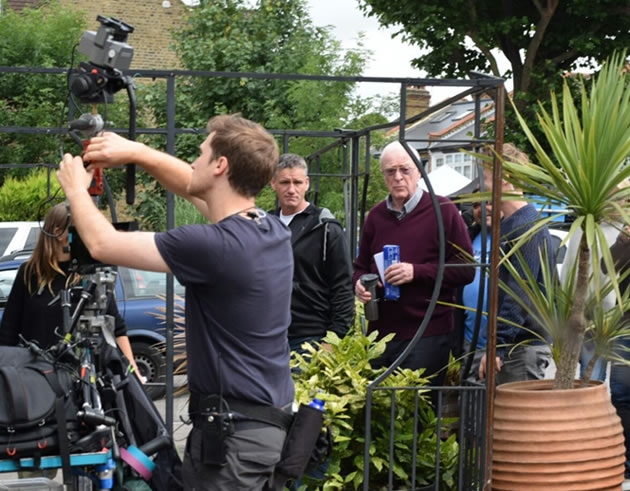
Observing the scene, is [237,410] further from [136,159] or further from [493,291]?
[493,291]

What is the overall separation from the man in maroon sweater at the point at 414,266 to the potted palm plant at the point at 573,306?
504 mm

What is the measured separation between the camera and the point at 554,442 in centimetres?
416

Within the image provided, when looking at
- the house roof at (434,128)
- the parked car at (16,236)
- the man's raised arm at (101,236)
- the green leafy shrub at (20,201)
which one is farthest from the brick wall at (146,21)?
the man's raised arm at (101,236)

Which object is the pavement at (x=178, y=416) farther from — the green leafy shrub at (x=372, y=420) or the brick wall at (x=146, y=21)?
the brick wall at (x=146, y=21)

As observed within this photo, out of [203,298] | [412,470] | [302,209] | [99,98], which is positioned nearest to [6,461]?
[203,298]

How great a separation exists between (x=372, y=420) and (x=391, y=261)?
2.75 feet

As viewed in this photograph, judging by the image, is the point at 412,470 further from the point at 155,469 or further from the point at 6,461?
the point at 6,461

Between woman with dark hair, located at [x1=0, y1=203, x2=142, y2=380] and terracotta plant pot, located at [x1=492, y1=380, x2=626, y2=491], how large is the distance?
5.81ft

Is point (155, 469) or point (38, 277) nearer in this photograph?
point (155, 469)

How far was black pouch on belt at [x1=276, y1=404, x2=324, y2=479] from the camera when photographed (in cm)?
291

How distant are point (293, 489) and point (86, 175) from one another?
2.13 m

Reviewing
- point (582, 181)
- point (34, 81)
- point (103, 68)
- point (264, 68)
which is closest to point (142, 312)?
point (582, 181)

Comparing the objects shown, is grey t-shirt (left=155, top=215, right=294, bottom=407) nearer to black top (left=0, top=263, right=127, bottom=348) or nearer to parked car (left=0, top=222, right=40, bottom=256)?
black top (left=0, top=263, right=127, bottom=348)

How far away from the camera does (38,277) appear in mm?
4508
